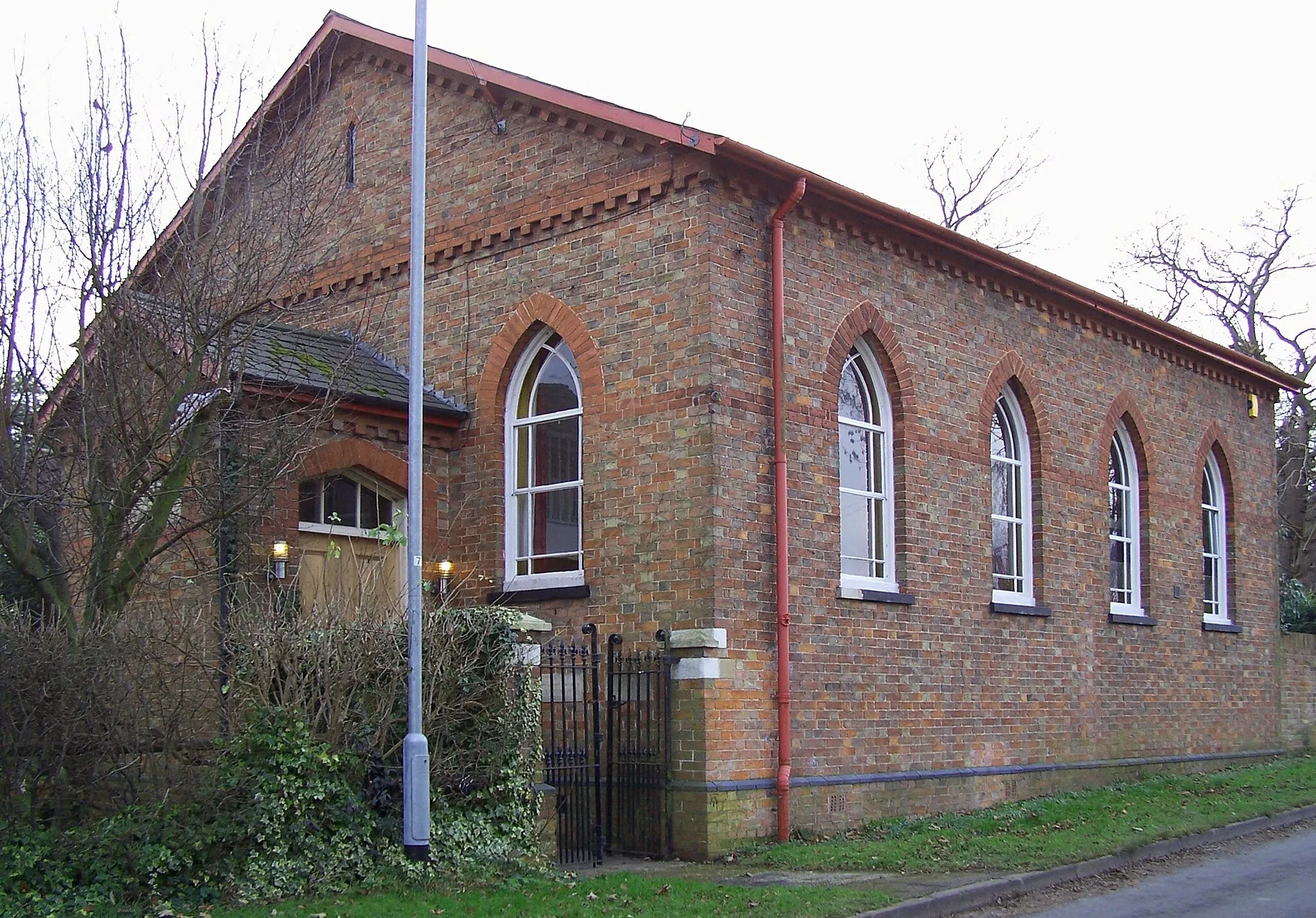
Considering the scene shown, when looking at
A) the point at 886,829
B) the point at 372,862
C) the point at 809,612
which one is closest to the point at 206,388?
the point at 372,862

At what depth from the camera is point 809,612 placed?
14.0m

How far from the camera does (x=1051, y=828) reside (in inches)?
553

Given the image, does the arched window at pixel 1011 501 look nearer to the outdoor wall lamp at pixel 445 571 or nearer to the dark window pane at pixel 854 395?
the dark window pane at pixel 854 395

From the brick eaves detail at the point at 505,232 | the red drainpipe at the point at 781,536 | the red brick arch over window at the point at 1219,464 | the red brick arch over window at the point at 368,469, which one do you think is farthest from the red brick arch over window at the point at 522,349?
the red brick arch over window at the point at 1219,464

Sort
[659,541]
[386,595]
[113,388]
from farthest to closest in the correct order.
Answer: [659,541] < [386,595] < [113,388]

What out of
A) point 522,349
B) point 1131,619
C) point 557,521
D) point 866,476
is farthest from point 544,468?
point 1131,619

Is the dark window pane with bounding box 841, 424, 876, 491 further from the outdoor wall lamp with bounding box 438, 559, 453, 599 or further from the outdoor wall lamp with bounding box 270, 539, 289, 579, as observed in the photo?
the outdoor wall lamp with bounding box 270, 539, 289, 579

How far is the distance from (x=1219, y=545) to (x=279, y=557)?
15.0m

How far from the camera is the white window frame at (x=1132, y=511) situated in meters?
19.5

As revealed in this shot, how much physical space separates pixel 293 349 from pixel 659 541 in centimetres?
430

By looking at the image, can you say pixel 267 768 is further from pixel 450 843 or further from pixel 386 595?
pixel 386 595

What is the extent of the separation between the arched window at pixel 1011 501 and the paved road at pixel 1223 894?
479 centimetres

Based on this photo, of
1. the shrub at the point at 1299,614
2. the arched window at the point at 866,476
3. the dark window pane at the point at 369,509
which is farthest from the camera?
the shrub at the point at 1299,614

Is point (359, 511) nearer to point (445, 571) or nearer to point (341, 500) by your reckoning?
point (341, 500)
